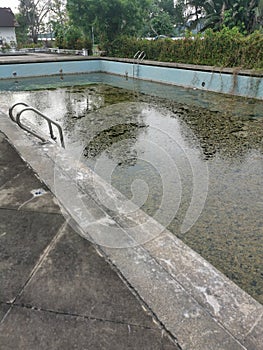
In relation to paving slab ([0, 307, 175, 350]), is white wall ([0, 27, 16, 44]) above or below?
above

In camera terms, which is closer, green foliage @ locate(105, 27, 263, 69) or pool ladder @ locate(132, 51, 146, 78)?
green foliage @ locate(105, 27, 263, 69)

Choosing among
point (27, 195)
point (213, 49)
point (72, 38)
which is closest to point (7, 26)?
point (72, 38)

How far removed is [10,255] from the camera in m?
1.61

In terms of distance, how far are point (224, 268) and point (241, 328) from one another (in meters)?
0.79

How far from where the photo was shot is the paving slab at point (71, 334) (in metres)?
1.12

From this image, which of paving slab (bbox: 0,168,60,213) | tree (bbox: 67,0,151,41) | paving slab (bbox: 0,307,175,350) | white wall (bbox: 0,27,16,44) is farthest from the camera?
white wall (bbox: 0,27,16,44)

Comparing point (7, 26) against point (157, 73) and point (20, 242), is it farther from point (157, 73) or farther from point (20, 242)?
point (20, 242)

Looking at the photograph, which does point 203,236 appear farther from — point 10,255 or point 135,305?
point 10,255

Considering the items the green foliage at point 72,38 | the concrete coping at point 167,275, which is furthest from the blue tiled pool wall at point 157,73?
the concrete coping at point 167,275

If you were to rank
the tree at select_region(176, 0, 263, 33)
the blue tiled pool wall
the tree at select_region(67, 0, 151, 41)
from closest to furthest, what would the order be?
1. the blue tiled pool wall
2. the tree at select_region(176, 0, 263, 33)
3. the tree at select_region(67, 0, 151, 41)

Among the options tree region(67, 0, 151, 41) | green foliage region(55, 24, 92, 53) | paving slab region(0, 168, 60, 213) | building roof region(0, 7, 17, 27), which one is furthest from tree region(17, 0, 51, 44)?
paving slab region(0, 168, 60, 213)

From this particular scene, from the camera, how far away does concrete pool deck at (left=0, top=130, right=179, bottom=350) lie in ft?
3.77

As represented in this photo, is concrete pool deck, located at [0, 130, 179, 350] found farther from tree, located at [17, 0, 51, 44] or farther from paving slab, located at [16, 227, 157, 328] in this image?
tree, located at [17, 0, 51, 44]

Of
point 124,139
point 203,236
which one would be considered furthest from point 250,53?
point 203,236
